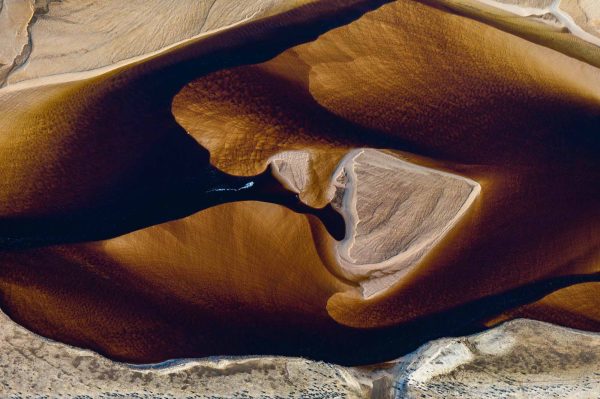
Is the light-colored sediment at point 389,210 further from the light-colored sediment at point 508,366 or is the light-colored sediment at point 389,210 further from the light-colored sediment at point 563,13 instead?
the light-colored sediment at point 563,13

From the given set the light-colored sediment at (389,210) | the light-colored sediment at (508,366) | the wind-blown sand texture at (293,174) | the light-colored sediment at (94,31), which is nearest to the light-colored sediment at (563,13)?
the wind-blown sand texture at (293,174)

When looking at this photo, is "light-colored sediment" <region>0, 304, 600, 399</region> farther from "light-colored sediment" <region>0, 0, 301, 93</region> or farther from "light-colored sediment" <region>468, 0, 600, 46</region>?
"light-colored sediment" <region>468, 0, 600, 46</region>

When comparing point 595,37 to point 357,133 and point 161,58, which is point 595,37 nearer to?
point 357,133

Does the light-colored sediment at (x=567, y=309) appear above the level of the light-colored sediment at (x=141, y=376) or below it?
above

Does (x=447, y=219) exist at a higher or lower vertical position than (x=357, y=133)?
lower

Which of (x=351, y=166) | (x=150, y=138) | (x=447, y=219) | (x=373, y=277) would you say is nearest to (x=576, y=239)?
(x=447, y=219)
